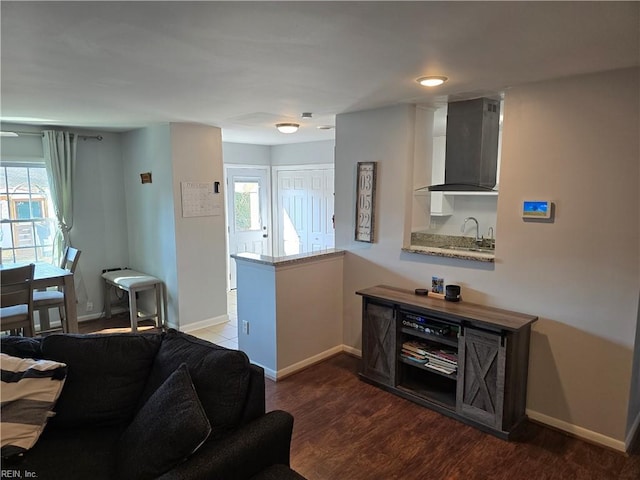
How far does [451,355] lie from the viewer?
2.96 meters

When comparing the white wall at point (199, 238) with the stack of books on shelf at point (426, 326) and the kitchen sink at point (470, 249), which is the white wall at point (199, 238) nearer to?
the stack of books on shelf at point (426, 326)

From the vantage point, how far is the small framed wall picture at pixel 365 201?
3643 millimetres

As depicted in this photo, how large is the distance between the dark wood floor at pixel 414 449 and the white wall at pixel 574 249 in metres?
0.24

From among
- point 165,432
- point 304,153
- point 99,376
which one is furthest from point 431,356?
point 304,153

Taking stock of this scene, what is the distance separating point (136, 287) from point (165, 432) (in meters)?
3.24

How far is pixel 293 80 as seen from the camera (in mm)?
2561

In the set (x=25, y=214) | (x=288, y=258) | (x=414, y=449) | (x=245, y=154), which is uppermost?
(x=245, y=154)

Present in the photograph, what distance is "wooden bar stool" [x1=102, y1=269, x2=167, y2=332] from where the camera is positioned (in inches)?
175

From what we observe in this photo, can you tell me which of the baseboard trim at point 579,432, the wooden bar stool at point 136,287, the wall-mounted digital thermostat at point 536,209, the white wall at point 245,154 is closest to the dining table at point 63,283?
the wooden bar stool at point 136,287

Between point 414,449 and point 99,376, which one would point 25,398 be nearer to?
point 99,376

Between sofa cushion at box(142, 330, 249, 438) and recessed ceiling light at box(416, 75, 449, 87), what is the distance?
6.38ft

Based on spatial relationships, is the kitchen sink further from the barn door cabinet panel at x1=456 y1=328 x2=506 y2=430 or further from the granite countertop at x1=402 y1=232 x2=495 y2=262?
the barn door cabinet panel at x1=456 y1=328 x2=506 y2=430

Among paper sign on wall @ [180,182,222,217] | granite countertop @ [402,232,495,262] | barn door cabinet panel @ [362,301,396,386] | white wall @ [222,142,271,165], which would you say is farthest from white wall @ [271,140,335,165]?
barn door cabinet panel @ [362,301,396,386]

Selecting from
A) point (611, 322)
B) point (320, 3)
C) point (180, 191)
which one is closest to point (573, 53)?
point (320, 3)
